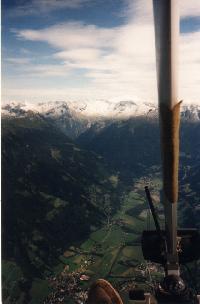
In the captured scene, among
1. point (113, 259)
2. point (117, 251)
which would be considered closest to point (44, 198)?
point (117, 251)

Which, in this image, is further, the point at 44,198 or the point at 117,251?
the point at 44,198

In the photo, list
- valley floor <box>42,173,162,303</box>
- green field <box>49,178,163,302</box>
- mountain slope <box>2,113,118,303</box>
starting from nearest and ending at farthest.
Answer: valley floor <box>42,173,162,303</box> < green field <box>49,178,163,302</box> < mountain slope <box>2,113,118,303</box>

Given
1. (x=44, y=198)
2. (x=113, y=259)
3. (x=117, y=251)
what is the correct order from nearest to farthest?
1. (x=113, y=259)
2. (x=117, y=251)
3. (x=44, y=198)

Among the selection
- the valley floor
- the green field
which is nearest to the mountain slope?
Answer: the valley floor

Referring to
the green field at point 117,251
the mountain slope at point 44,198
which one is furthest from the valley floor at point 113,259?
the mountain slope at point 44,198

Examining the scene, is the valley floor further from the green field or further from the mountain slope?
the mountain slope

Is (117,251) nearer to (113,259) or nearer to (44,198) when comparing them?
(113,259)

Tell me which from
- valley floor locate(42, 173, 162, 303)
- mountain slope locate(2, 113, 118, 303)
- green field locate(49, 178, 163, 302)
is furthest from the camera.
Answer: mountain slope locate(2, 113, 118, 303)

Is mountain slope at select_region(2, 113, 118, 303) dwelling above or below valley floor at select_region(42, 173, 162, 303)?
above

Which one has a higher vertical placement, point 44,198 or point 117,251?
point 44,198

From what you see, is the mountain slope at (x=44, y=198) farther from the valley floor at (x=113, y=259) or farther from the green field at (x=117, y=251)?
the green field at (x=117, y=251)

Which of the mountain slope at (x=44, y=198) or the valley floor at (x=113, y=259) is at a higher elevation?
the mountain slope at (x=44, y=198)

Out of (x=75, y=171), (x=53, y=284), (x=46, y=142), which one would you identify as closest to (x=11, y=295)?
(x=53, y=284)
